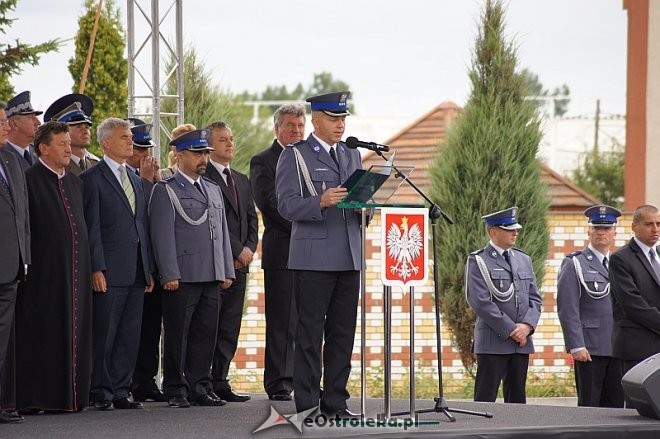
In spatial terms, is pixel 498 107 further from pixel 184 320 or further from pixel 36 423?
pixel 36 423

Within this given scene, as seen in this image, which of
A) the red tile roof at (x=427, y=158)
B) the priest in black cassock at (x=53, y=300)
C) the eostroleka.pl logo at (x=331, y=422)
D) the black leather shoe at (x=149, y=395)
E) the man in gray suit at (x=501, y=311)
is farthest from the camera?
the red tile roof at (x=427, y=158)

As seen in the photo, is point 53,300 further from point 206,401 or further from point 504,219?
point 504,219

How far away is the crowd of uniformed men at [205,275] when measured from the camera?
719 cm

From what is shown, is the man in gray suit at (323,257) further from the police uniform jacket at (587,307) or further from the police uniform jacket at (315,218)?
the police uniform jacket at (587,307)

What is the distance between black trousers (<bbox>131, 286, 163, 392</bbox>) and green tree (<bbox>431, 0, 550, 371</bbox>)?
5587 mm

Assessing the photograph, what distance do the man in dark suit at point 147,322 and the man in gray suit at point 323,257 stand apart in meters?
1.61

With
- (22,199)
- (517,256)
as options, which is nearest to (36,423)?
(22,199)

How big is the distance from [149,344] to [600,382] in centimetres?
315

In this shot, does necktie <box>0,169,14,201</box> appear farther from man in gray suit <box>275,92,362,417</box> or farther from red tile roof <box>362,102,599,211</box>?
red tile roof <box>362,102,599,211</box>

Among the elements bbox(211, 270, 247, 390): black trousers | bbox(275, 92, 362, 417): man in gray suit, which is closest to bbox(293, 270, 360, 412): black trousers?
bbox(275, 92, 362, 417): man in gray suit

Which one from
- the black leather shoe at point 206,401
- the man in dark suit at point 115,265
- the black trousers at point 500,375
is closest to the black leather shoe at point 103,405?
the man in dark suit at point 115,265

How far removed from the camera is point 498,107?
13961mm

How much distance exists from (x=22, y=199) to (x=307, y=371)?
1.83 metres

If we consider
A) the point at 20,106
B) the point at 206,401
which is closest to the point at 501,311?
the point at 206,401
